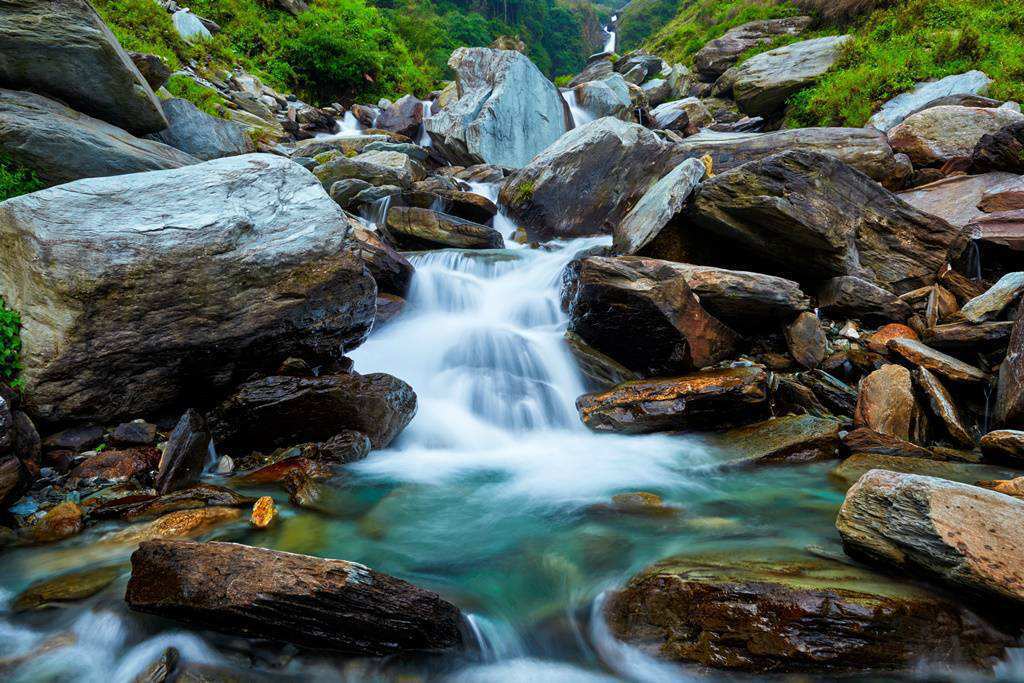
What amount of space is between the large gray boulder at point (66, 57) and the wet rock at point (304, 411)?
5.98m

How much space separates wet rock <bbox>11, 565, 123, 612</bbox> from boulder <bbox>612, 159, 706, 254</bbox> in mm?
7319

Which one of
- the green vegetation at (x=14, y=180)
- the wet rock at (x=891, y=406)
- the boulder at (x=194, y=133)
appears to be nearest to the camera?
the wet rock at (x=891, y=406)

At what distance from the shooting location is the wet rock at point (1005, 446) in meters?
4.36

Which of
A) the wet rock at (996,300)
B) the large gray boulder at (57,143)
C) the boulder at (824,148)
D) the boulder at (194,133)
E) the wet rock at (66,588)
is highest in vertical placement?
the boulder at (194,133)

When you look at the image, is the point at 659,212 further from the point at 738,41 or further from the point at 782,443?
the point at 738,41

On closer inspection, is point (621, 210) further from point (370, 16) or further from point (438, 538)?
point (370, 16)

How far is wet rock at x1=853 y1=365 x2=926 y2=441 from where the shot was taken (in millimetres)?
5320

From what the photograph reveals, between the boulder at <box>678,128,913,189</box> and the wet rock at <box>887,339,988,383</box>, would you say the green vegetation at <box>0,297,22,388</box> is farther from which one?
the boulder at <box>678,128,913,189</box>

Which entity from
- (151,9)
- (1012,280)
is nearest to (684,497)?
(1012,280)

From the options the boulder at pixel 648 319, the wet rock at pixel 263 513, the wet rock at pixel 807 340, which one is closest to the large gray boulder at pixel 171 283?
the wet rock at pixel 263 513

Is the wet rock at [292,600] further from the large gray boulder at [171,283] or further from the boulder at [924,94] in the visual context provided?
the boulder at [924,94]

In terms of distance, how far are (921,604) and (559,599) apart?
192 cm

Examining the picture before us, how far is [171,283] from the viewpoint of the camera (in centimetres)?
494

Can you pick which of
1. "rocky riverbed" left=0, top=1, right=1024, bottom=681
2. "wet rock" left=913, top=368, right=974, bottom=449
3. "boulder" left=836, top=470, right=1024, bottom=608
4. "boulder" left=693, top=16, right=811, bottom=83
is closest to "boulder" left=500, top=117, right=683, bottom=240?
"rocky riverbed" left=0, top=1, right=1024, bottom=681
